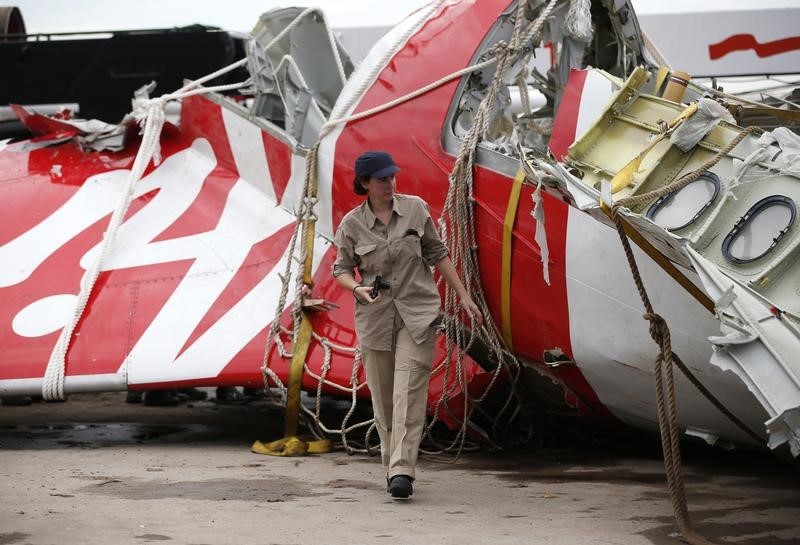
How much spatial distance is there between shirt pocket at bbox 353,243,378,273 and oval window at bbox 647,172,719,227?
127 centimetres

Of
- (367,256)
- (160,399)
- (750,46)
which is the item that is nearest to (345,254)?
(367,256)

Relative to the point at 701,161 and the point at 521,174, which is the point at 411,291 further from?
the point at 701,161

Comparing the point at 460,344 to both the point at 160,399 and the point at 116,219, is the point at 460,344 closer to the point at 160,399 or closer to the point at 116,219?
the point at 116,219

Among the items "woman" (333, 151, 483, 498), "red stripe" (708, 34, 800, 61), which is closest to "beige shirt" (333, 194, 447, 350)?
"woman" (333, 151, 483, 498)

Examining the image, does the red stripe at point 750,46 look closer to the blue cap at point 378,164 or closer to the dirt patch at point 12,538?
the blue cap at point 378,164

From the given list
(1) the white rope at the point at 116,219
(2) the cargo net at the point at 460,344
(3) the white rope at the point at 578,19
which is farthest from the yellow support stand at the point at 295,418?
(3) the white rope at the point at 578,19

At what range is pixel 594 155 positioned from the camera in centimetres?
557

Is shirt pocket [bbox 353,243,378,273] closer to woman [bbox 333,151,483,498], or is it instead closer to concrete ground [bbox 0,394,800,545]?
woman [bbox 333,151,483,498]

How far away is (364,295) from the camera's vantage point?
5.34 m

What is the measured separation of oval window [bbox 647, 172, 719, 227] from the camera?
4801 mm

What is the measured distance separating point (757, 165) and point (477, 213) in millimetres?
1663

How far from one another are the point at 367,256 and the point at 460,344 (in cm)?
105

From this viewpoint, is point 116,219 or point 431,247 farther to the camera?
point 116,219

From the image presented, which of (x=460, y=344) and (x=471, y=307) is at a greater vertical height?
(x=471, y=307)
